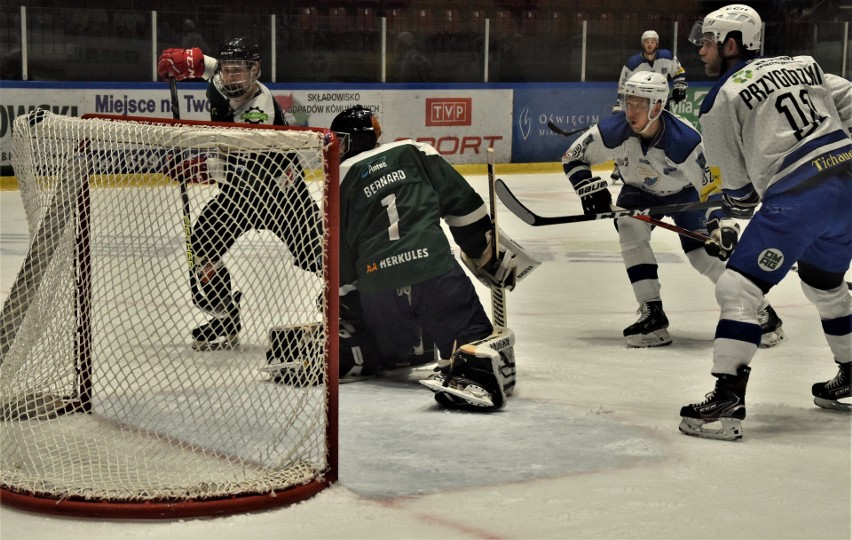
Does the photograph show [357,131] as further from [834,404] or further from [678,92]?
[678,92]

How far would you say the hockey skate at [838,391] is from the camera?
145 inches

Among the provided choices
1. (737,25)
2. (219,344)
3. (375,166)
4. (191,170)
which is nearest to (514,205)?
(375,166)

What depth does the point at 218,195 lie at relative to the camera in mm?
3447

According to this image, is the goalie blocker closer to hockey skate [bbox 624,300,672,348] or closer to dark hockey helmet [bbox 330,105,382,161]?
→ dark hockey helmet [bbox 330,105,382,161]

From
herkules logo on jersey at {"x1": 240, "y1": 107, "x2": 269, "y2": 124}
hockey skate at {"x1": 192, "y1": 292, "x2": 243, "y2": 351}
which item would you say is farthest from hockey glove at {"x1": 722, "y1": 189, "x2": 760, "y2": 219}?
herkules logo on jersey at {"x1": 240, "y1": 107, "x2": 269, "y2": 124}

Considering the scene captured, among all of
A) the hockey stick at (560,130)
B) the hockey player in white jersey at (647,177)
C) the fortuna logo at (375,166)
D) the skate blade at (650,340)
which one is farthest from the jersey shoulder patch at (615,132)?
the hockey stick at (560,130)

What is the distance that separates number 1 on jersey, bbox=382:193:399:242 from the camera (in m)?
3.77

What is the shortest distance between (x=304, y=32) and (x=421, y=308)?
7.49 m

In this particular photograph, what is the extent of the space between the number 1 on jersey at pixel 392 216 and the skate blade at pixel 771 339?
1.62m

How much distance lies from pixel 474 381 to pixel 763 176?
3.15 ft

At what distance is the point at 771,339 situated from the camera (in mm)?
4703

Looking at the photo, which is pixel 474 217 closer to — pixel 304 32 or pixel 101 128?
pixel 101 128

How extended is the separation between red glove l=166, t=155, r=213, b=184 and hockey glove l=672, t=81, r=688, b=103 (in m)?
6.50

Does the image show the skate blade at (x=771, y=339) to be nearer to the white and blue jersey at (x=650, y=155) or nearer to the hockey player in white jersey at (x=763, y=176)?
the white and blue jersey at (x=650, y=155)
